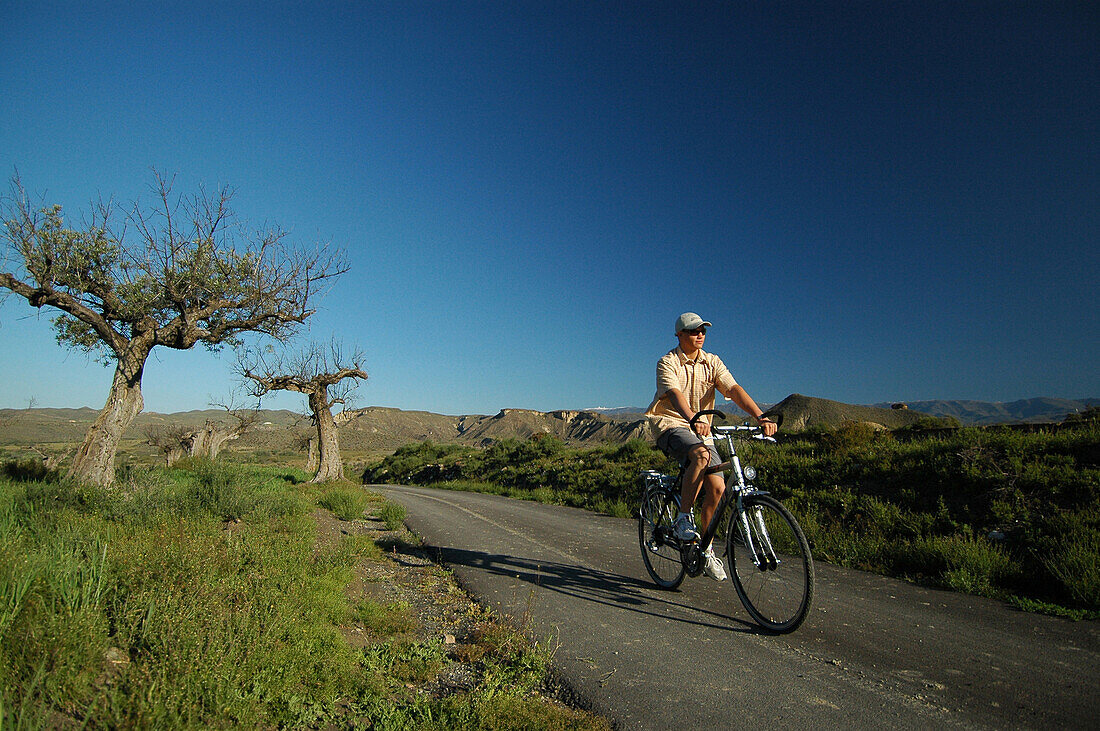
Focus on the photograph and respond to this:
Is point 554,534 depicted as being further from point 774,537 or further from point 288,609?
point 288,609

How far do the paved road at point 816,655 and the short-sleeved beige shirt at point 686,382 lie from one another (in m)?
1.66

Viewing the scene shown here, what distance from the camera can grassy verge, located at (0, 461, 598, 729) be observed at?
2316 mm

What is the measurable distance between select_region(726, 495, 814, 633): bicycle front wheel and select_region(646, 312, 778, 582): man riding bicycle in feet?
0.95

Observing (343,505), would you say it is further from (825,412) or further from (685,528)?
(825,412)

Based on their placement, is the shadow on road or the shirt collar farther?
the shirt collar

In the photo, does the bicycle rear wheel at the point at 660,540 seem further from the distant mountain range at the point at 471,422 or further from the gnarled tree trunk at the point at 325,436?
the distant mountain range at the point at 471,422

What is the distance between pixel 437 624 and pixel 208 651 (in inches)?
71.0

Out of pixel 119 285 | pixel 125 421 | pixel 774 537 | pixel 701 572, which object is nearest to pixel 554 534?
pixel 701 572

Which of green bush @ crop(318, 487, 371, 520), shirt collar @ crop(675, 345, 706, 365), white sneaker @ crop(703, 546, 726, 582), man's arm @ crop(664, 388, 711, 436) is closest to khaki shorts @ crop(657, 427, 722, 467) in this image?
man's arm @ crop(664, 388, 711, 436)

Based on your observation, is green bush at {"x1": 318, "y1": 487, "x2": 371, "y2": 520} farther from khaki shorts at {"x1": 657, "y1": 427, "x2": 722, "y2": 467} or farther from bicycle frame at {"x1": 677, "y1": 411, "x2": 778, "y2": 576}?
bicycle frame at {"x1": 677, "y1": 411, "x2": 778, "y2": 576}

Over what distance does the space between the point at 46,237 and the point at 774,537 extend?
1351 cm

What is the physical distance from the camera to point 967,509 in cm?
672

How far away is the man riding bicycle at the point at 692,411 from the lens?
14.6 feet

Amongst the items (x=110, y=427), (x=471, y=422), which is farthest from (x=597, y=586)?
(x=471, y=422)
